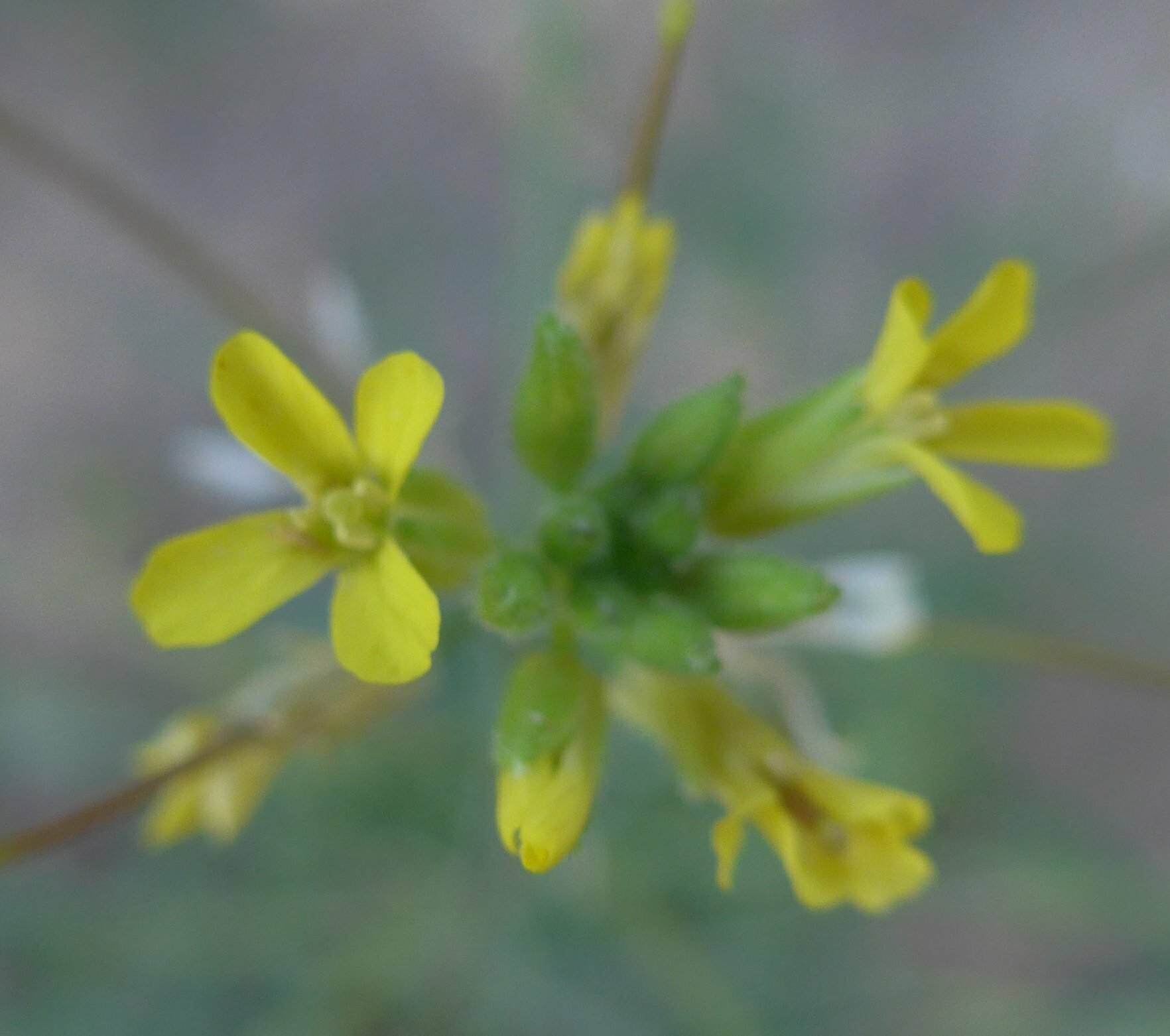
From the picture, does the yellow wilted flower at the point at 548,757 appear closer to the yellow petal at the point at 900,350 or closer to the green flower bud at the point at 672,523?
the green flower bud at the point at 672,523

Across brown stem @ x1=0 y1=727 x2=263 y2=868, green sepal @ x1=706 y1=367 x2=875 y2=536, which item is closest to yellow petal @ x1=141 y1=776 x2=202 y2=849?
brown stem @ x1=0 y1=727 x2=263 y2=868

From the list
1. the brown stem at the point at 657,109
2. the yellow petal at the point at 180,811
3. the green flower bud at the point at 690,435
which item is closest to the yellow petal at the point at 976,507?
the green flower bud at the point at 690,435

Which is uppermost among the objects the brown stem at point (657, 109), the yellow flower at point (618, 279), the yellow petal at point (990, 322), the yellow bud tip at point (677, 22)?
the yellow bud tip at point (677, 22)

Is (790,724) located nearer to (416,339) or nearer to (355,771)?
(355,771)

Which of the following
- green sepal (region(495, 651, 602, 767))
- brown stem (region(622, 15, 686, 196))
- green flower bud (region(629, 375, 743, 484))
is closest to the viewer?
green sepal (region(495, 651, 602, 767))

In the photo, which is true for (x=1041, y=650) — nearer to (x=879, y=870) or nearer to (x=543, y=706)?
(x=879, y=870)

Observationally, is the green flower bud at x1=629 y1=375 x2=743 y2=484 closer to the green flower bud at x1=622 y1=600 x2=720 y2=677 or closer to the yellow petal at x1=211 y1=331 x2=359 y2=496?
the green flower bud at x1=622 y1=600 x2=720 y2=677
